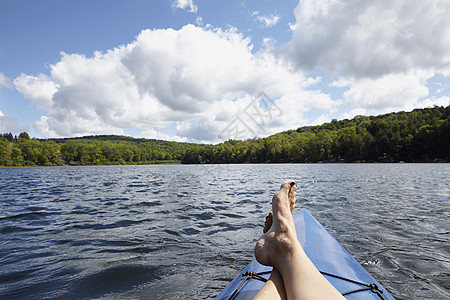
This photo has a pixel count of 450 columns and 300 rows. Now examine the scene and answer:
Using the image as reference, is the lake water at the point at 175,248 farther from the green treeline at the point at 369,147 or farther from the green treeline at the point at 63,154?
the green treeline at the point at 63,154

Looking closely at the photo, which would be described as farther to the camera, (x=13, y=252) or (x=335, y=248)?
(x=13, y=252)

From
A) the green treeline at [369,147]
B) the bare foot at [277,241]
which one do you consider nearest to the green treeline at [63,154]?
the green treeline at [369,147]

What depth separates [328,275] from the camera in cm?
257

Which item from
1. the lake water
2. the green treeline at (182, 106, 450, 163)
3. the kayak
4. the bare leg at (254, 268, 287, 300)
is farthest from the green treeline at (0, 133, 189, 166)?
the bare leg at (254, 268, 287, 300)

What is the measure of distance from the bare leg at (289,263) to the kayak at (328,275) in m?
0.32

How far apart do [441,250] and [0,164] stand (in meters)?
111

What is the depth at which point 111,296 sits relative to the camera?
3213 mm

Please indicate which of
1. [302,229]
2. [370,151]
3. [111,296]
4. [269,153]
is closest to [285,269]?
[302,229]

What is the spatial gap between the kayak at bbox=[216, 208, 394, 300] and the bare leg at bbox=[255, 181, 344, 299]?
32 cm

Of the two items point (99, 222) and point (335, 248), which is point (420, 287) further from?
point (99, 222)

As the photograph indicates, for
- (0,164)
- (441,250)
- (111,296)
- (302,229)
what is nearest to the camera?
(111,296)

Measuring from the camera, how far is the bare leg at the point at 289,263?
1868mm

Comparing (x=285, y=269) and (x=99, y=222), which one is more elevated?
(x=285, y=269)

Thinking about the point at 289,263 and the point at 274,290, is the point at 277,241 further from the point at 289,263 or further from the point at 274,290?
the point at 274,290
